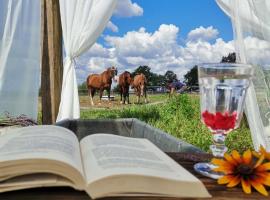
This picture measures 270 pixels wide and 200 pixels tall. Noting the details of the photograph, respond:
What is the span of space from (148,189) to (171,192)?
34 mm

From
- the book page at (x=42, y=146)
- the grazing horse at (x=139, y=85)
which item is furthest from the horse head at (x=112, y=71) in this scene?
the book page at (x=42, y=146)

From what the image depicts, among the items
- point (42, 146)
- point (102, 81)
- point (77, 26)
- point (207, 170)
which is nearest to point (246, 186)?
point (207, 170)

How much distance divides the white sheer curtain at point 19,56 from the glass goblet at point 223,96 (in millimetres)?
2882

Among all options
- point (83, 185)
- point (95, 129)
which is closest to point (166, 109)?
point (95, 129)

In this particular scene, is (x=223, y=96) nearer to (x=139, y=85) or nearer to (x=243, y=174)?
(x=243, y=174)

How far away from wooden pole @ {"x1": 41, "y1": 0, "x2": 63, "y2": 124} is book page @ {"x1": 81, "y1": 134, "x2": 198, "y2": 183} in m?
2.49

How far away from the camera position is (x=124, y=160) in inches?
25.7

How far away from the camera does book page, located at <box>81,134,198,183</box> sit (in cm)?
60

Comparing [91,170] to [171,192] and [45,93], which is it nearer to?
[171,192]

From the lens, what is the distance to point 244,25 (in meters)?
2.59

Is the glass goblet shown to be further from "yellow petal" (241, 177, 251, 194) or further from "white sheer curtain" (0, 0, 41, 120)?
"white sheer curtain" (0, 0, 41, 120)

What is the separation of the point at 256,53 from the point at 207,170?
6.31 feet

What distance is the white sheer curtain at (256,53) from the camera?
8.13 feet

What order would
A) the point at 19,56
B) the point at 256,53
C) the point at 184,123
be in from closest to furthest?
the point at 256,53 → the point at 19,56 → the point at 184,123
